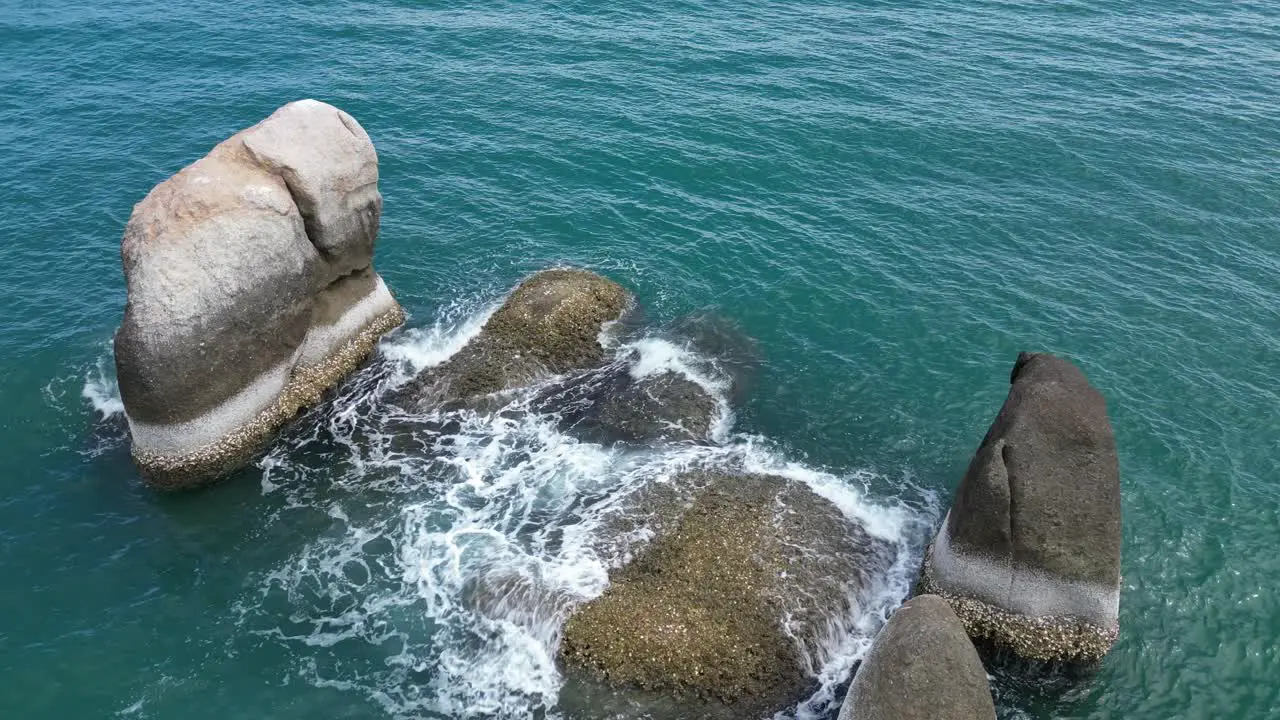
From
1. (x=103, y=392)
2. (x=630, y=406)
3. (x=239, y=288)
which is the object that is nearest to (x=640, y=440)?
(x=630, y=406)

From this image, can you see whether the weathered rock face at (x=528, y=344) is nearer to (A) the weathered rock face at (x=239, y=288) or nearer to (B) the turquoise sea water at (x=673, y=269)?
(B) the turquoise sea water at (x=673, y=269)

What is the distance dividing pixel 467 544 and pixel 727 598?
371 inches

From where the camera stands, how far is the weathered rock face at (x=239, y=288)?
105 ft

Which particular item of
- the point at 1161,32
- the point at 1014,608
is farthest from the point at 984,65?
the point at 1014,608

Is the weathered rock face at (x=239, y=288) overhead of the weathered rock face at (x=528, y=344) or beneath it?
overhead

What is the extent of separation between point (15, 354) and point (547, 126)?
106 ft

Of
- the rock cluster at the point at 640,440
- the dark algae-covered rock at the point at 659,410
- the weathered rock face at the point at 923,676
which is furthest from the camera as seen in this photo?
the dark algae-covered rock at the point at 659,410

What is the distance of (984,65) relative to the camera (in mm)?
63688

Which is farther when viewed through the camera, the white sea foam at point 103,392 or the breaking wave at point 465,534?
the white sea foam at point 103,392

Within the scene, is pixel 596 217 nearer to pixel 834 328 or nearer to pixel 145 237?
pixel 834 328

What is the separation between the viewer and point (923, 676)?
21.0m

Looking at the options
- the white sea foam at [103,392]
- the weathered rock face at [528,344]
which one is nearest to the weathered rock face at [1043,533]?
the weathered rock face at [528,344]

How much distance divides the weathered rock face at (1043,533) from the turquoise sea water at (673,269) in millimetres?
1965

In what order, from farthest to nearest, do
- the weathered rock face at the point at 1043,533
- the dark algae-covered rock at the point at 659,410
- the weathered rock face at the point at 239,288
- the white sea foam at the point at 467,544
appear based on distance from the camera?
the dark algae-covered rock at the point at 659,410
the weathered rock face at the point at 239,288
the white sea foam at the point at 467,544
the weathered rock face at the point at 1043,533
